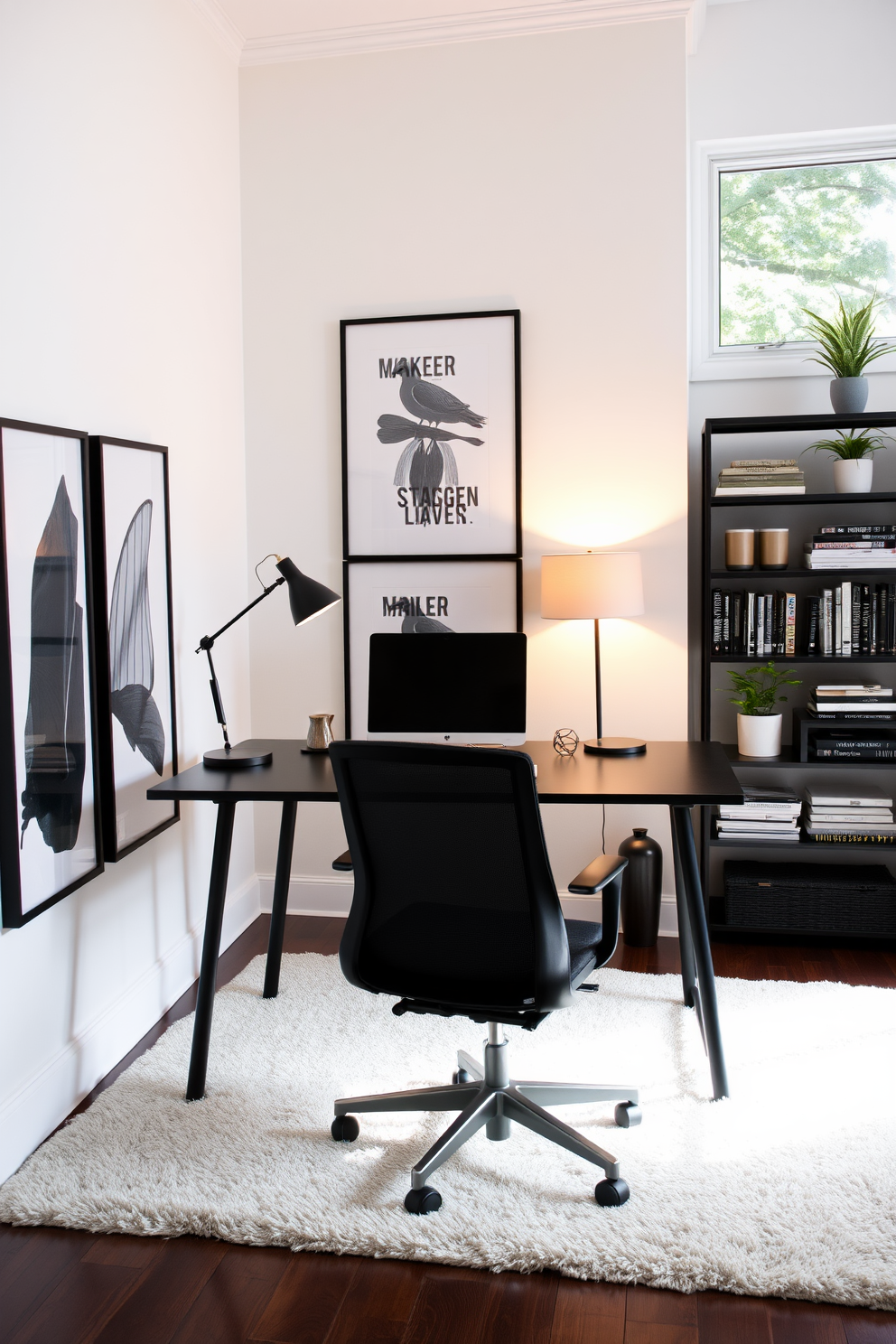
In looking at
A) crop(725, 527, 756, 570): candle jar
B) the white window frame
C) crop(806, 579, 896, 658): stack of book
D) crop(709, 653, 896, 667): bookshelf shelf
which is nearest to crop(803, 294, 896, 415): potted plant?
the white window frame

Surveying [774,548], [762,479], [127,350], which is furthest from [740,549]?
[127,350]

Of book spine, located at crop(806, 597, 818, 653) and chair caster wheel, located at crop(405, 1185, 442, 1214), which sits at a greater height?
book spine, located at crop(806, 597, 818, 653)

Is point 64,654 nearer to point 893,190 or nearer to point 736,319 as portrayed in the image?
point 736,319

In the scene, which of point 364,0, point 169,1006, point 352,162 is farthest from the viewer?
point 352,162

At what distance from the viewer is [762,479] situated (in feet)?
11.5

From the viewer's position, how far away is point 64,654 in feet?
8.07

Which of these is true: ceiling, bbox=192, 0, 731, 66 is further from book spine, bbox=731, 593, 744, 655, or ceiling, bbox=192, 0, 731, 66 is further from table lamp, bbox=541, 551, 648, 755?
book spine, bbox=731, 593, 744, 655

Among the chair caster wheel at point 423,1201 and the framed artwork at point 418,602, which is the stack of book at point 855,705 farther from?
the chair caster wheel at point 423,1201

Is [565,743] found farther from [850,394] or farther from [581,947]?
[850,394]

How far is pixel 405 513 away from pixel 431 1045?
1830 millimetres

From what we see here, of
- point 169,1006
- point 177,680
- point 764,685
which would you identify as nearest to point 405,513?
point 177,680

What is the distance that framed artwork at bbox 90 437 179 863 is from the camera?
8.66 ft

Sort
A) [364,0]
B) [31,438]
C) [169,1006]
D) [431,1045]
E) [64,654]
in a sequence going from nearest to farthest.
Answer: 1. [31,438]
2. [64,654]
3. [431,1045]
4. [169,1006]
5. [364,0]

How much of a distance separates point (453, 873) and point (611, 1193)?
0.72 metres
